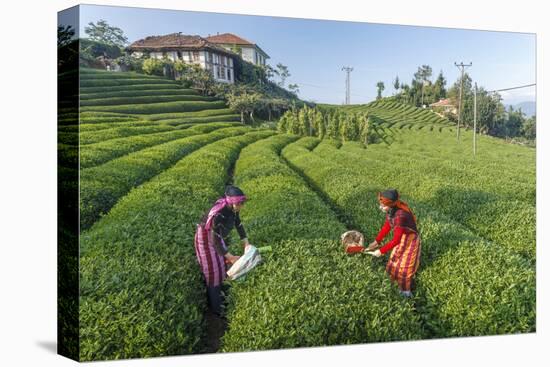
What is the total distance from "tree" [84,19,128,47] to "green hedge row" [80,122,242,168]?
1273 millimetres

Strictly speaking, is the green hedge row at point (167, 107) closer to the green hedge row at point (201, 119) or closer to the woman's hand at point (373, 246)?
the green hedge row at point (201, 119)

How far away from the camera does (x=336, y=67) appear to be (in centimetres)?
865

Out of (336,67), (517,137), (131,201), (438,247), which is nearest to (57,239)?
(131,201)

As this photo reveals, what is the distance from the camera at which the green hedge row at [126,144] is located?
7001 mm

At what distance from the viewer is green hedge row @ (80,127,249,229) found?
699 centimetres

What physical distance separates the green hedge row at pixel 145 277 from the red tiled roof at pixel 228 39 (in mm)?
2087

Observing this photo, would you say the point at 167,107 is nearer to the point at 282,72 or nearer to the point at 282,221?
the point at 282,72

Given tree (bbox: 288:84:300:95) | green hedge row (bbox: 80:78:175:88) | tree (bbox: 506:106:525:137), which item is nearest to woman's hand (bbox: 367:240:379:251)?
tree (bbox: 288:84:300:95)

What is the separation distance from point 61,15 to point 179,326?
4.30m

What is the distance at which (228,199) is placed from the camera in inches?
304

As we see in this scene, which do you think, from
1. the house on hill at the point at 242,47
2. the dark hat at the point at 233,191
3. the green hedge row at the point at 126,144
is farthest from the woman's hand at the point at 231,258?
the house on hill at the point at 242,47

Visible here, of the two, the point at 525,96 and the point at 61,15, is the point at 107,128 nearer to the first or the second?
the point at 61,15

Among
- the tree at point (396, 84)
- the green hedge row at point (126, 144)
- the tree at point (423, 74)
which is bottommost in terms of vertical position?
the green hedge row at point (126, 144)

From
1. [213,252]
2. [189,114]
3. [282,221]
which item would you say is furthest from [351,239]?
[189,114]
